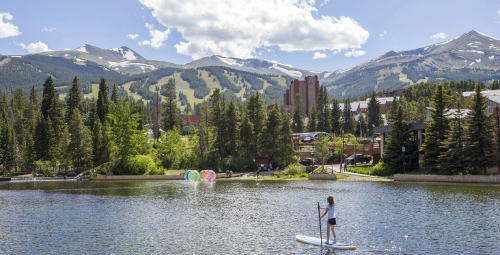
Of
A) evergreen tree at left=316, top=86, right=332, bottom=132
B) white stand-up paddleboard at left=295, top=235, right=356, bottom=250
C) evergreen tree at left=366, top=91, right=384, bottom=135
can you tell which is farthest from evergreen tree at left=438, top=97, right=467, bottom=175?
evergreen tree at left=366, top=91, right=384, bottom=135

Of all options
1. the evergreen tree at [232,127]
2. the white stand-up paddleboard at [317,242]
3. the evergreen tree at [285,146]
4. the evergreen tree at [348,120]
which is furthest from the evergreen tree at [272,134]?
the evergreen tree at [348,120]

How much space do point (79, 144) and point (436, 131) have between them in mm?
69354

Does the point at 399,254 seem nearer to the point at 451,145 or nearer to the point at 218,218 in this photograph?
the point at 218,218

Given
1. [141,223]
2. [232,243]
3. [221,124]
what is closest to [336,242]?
[232,243]

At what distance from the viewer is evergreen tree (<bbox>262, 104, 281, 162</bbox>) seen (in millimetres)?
86875

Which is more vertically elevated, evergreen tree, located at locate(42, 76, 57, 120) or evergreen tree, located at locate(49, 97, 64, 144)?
evergreen tree, located at locate(42, 76, 57, 120)

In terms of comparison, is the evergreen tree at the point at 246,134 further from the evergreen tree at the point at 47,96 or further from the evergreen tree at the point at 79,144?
the evergreen tree at the point at 47,96

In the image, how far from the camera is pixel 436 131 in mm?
63000

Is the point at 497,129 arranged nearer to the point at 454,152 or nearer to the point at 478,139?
the point at 478,139

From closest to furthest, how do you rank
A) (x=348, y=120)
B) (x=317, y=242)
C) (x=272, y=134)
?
1. (x=317, y=242)
2. (x=272, y=134)
3. (x=348, y=120)

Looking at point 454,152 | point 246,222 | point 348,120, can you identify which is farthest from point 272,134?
point 348,120

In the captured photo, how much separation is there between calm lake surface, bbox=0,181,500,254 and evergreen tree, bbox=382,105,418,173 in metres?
16.5

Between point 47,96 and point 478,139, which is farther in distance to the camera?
point 47,96

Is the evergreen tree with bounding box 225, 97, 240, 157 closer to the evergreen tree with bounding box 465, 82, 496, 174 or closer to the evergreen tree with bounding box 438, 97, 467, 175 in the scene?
the evergreen tree with bounding box 438, 97, 467, 175
